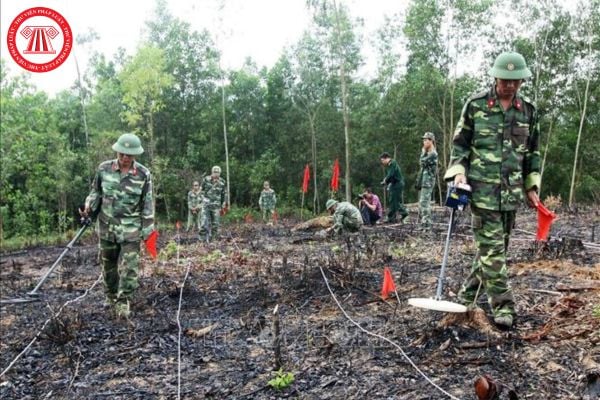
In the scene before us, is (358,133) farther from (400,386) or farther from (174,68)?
(400,386)

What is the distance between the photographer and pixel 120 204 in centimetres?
544

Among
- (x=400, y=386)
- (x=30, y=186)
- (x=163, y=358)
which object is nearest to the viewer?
(x=400, y=386)

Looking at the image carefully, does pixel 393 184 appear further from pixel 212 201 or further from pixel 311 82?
pixel 311 82

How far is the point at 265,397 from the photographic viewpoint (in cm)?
319

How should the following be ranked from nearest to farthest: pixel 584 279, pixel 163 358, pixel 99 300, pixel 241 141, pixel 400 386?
pixel 400 386, pixel 163 358, pixel 584 279, pixel 99 300, pixel 241 141

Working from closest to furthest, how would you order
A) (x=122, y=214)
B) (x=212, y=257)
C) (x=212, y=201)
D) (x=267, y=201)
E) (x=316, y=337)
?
(x=316, y=337) < (x=122, y=214) < (x=212, y=257) < (x=212, y=201) < (x=267, y=201)

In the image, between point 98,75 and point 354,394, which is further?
point 98,75

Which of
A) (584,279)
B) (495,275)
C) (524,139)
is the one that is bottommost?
(584,279)

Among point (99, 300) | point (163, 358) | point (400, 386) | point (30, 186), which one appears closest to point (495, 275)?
point (400, 386)

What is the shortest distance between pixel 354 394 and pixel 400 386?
265 mm

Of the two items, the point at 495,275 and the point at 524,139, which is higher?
the point at 524,139

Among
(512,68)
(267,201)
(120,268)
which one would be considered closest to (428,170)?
(120,268)

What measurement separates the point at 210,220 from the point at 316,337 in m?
8.56

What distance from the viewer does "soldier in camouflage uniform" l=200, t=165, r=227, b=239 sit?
1182 centimetres
